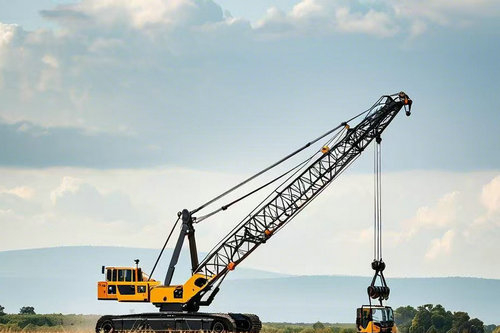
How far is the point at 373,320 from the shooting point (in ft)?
223

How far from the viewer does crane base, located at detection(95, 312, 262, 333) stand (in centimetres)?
7894

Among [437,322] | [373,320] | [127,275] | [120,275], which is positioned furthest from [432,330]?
[373,320]

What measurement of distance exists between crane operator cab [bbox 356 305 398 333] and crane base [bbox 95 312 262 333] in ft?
42.1

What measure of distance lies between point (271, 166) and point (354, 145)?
6982 millimetres

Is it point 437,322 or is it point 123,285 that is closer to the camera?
point 123,285

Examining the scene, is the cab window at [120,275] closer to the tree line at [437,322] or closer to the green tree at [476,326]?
the tree line at [437,322]

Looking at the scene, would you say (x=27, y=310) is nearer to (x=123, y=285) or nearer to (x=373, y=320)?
(x=123, y=285)

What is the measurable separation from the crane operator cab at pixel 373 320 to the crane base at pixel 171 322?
505 inches

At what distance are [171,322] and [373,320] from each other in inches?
732

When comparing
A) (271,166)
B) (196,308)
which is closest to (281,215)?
(271,166)

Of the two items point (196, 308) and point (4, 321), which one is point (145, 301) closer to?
point (196, 308)

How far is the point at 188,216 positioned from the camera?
88.2 meters

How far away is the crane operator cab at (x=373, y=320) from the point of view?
68000 millimetres

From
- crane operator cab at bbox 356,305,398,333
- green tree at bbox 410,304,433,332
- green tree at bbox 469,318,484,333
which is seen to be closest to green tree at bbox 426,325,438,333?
green tree at bbox 410,304,433,332
